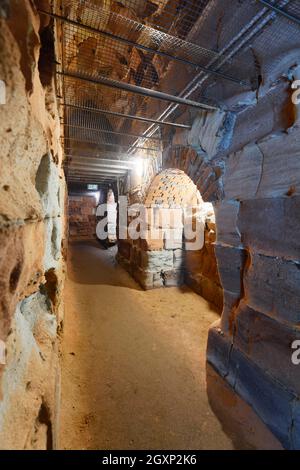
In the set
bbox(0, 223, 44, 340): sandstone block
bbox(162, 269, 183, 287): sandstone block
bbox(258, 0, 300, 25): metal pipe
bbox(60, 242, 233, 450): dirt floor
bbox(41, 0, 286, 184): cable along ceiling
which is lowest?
bbox(60, 242, 233, 450): dirt floor

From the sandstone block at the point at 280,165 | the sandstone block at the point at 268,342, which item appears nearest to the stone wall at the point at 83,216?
the sandstone block at the point at 268,342

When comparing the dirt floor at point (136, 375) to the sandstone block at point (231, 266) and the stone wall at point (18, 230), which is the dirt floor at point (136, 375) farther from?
the sandstone block at point (231, 266)

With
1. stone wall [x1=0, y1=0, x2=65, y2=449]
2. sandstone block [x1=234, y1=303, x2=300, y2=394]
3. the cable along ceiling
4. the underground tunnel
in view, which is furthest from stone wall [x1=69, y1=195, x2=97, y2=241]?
stone wall [x1=0, y1=0, x2=65, y2=449]

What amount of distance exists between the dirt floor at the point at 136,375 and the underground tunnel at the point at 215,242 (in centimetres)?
2

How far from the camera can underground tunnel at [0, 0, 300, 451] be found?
833 mm

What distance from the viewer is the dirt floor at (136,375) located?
172cm

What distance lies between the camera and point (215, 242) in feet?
7.41

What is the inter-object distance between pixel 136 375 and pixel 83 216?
531 inches

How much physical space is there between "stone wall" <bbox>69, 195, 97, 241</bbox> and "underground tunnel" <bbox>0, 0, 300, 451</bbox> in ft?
39.1

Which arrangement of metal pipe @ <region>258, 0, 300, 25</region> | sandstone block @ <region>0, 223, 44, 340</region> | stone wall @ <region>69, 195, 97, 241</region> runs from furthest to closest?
stone wall @ <region>69, 195, 97, 241</region>
metal pipe @ <region>258, 0, 300, 25</region>
sandstone block @ <region>0, 223, 44, 340</region>

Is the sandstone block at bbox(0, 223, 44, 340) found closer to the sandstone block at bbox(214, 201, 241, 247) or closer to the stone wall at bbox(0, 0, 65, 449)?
the stone wall at bbox(0, 0, 65, 449)

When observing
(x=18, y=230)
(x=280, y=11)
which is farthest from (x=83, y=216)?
(x=18, y=230)

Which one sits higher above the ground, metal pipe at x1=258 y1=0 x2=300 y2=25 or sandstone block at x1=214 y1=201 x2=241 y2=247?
metal pipe at x1=258 y1=0 x2=300 y2=25
